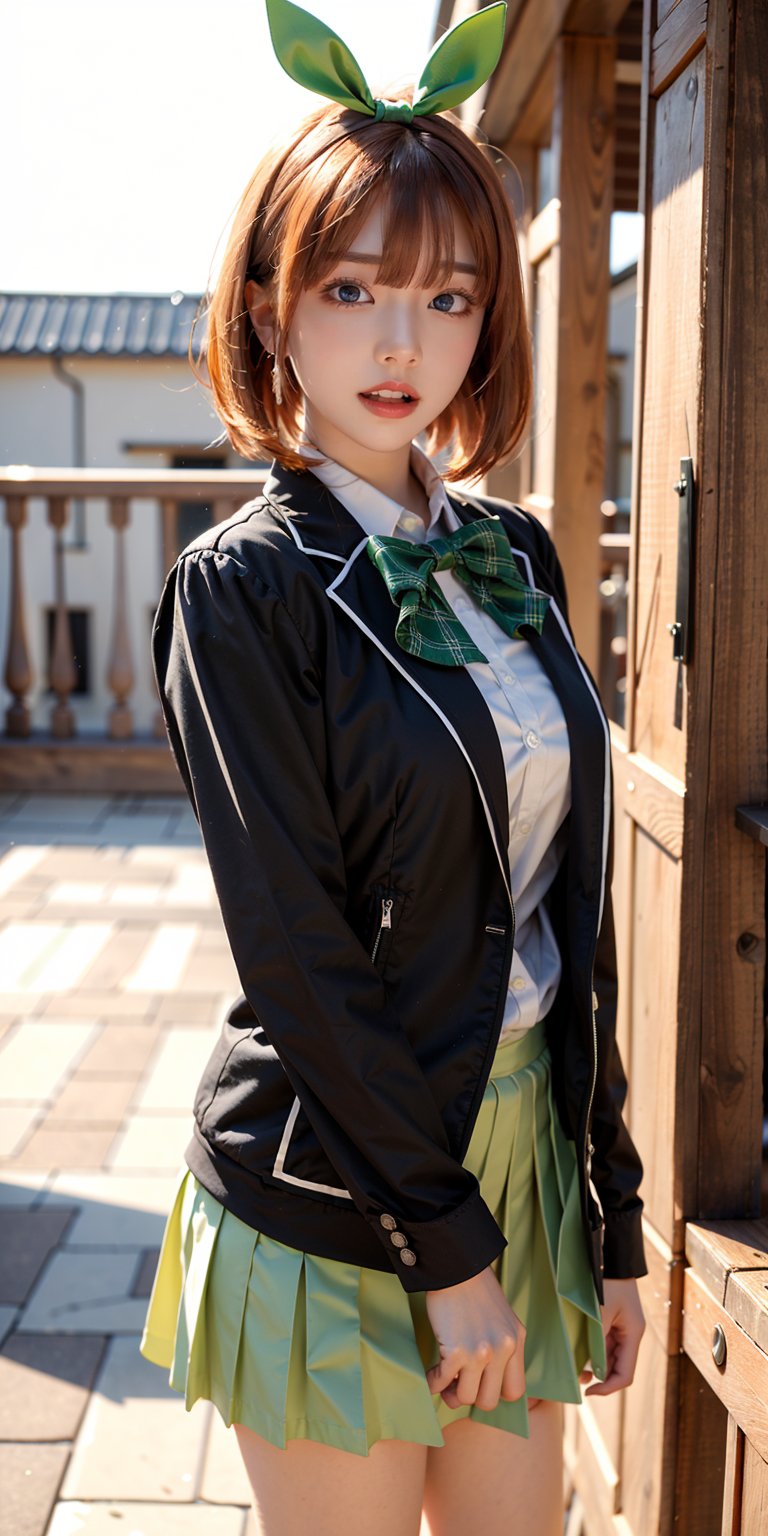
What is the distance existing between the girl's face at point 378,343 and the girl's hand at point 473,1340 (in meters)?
0.76

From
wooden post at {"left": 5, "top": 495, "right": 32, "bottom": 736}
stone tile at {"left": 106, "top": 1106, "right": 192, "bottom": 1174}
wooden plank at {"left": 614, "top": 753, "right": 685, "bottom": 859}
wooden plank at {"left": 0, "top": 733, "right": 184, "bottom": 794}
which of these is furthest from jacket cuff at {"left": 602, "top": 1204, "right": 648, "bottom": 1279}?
wooden post at {"left": 5, "top": 495, "right": 32, "bottom": 736}

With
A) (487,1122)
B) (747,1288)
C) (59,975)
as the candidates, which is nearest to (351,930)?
(487,1122)

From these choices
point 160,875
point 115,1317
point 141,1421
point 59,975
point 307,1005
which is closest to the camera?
point 307,1005

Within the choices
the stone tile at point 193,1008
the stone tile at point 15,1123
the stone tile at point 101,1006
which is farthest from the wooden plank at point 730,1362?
the stone tile at point 101,1006

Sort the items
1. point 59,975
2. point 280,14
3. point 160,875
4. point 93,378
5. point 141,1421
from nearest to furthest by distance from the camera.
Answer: point 280,14, point 141,1421, point 59,975, point 160,875, point 93,378

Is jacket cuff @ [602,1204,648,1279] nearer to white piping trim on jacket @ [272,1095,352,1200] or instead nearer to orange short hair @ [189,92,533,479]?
white piping trim on jacket @ [272,1095,352,1200]

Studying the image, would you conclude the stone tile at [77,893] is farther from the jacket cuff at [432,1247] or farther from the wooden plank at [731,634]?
the jacket cuff at [432,1247]

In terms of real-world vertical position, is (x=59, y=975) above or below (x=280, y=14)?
below

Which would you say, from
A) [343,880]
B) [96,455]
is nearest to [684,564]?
[343,880]

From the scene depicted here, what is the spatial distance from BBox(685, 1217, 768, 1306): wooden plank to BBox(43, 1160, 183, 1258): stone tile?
1500 mm

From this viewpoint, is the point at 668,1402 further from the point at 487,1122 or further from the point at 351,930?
the point at 351,930

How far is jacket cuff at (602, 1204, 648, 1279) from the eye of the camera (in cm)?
144

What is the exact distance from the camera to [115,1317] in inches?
99.7

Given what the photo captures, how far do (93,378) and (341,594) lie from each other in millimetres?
12897
